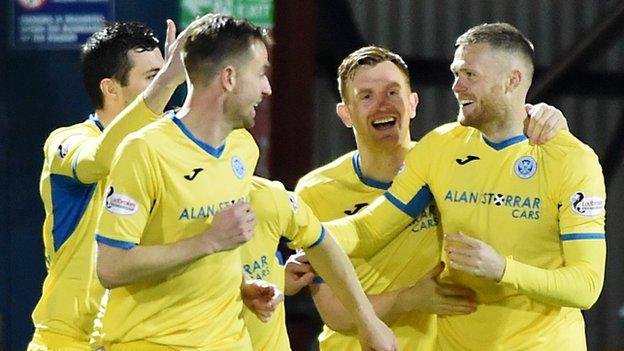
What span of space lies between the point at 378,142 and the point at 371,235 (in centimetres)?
39

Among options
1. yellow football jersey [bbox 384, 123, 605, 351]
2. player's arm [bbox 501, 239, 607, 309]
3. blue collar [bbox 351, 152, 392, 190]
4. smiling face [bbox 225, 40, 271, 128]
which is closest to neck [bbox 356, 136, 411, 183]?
blue collar [bbox 351, 152, 392, 190]

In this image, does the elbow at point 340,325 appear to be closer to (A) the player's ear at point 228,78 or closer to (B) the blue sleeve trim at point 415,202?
(B) the blue sleeve trim at point 415,202

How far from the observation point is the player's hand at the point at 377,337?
5.05 m

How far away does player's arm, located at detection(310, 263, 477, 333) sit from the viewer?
5.39m

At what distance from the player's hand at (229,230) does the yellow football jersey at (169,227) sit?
9 cm

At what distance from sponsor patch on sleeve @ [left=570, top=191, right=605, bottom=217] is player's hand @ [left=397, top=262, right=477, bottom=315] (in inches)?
19.9

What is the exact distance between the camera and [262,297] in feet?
15.8

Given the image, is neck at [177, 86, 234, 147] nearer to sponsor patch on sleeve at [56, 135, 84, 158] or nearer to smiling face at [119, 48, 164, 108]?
sponsor patch on sleeve at [56, 135, 84, 158]

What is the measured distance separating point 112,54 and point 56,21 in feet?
8.37

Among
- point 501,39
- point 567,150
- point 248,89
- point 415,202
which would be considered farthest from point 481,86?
point 248,89

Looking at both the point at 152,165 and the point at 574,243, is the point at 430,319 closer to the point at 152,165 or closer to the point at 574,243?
the point at 574,243

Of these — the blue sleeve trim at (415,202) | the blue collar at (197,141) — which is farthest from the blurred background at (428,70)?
the blue collar at (197,141)

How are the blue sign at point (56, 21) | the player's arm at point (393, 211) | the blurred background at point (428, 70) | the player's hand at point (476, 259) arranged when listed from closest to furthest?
1. the player's hand at point (476, 259)
2. the player's arm at point (393, 211)
3. the blurred background at point (428, 70)
4. the blue sign at point (56, 21)

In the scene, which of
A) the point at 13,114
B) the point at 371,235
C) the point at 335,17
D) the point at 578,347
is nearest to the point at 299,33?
the point at 335,17
